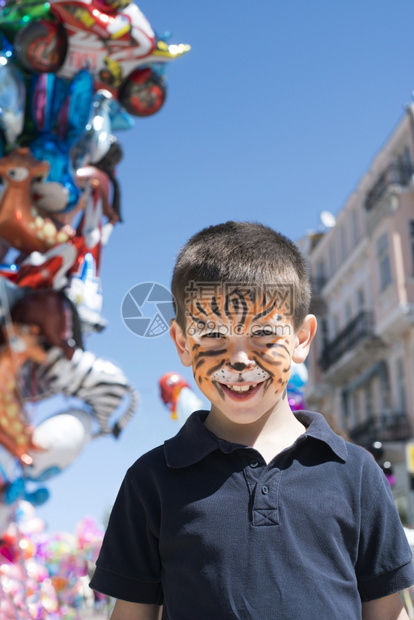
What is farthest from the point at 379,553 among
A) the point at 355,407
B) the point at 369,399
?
the point at 355,407

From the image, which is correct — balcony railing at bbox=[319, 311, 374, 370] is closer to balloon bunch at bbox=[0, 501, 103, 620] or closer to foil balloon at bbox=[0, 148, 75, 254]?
balloon bunch at bbox=[0, 501, 103, 620]

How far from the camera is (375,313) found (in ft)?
71.0

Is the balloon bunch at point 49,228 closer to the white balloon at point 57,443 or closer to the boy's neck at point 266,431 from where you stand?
the white balloon at point 57,443

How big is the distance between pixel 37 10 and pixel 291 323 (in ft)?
18.1

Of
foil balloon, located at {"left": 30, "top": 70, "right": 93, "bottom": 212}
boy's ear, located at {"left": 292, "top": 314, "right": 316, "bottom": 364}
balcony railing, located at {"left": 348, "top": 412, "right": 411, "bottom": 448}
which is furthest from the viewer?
balcony railing, located at {"left": 348, "top": 412, "right": 411, "bottom": 448}

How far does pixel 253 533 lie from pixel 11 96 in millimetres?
5381

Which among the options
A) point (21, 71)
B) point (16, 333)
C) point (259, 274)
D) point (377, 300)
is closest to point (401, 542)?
Result: point (259, 274)

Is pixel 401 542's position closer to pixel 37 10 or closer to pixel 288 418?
pixel 288 418

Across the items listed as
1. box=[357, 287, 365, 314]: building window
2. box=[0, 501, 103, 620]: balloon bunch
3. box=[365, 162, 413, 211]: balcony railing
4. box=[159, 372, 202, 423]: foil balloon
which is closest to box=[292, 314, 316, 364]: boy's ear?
box=[159, 372, 202, 423]: foil balloon

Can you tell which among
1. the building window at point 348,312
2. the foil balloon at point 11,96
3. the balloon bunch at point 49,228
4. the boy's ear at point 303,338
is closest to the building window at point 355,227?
the building window at point 348,312

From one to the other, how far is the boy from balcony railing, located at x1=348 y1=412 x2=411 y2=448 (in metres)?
18.2

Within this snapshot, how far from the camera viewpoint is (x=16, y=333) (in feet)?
20.4

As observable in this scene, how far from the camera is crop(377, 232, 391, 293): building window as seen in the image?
67.9 feet

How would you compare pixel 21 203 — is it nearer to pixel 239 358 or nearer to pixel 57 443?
pixel 57 443
